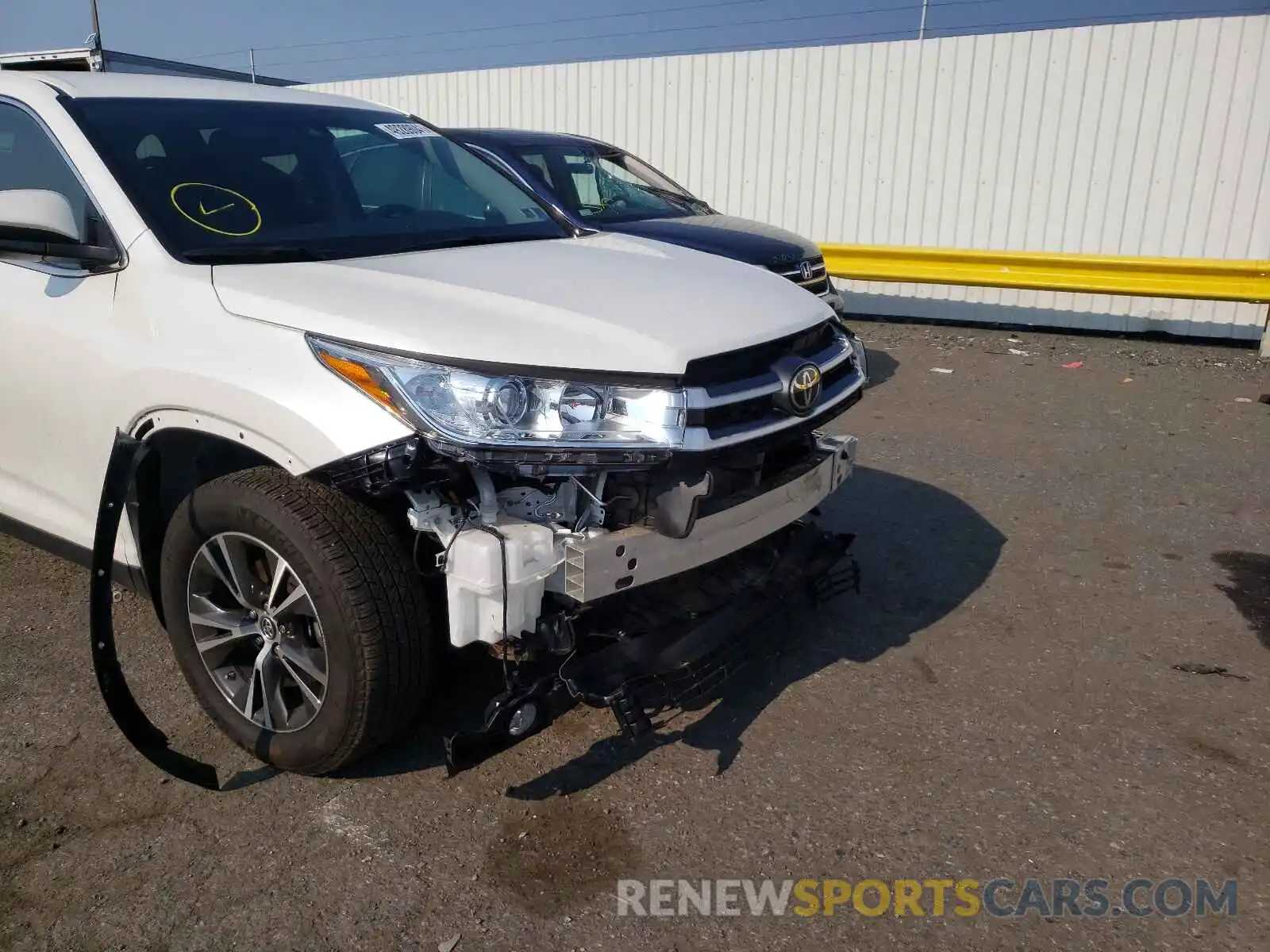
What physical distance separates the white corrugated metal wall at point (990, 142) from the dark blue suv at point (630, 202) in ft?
11.0

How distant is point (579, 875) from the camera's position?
2.62 m

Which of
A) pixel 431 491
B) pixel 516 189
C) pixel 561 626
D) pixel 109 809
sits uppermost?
pixel 516 189

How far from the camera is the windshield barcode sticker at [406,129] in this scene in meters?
4.24

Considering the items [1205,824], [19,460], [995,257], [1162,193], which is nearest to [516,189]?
[19,460]

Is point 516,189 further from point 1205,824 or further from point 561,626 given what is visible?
point 1205,824

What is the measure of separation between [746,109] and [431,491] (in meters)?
10.3

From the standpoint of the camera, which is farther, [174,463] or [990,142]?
[990,142]

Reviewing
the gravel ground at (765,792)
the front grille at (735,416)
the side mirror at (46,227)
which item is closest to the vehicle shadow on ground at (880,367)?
the gravel ground at (765,792)

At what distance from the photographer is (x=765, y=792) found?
116 inches

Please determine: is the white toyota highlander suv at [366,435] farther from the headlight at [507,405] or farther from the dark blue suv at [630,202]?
the dark blue suv at [630,202]

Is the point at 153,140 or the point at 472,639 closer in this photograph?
the point at 472,639

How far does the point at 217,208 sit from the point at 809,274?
16.3ft

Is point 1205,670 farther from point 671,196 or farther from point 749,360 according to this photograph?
point 671,196

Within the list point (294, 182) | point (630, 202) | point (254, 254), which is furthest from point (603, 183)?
point (254, 254)
